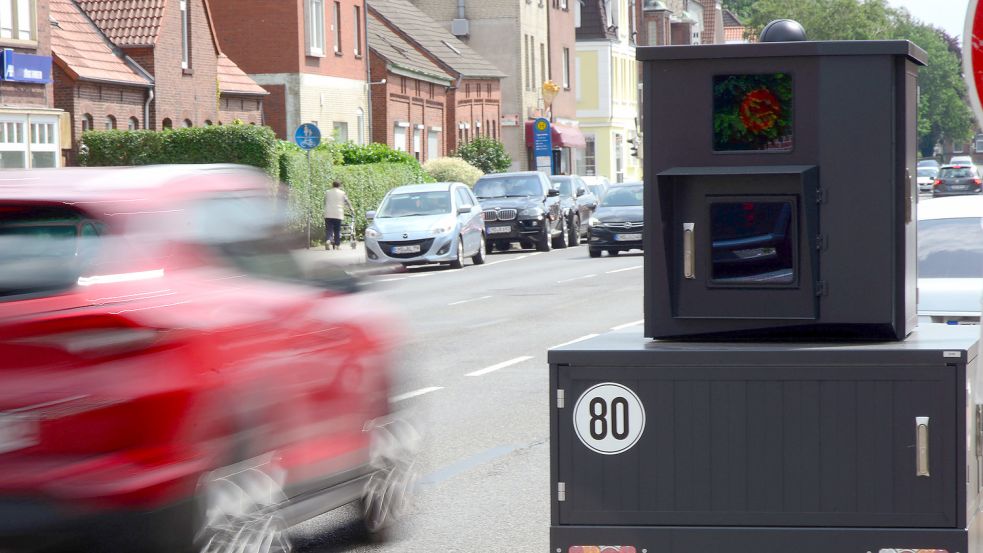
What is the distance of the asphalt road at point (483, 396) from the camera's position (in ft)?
23.4

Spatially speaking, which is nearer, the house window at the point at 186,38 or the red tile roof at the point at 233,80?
the house window at the point at 186,38

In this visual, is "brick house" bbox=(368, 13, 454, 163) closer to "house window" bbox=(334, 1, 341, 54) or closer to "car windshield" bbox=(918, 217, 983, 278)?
"house window" bbox=(334, 1, 341, 54)

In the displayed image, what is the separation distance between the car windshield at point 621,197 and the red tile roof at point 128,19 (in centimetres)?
1201

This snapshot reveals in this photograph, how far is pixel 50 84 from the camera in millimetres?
32625

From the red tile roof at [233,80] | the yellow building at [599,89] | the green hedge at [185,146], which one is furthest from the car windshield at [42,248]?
the yellow building at [599,89]

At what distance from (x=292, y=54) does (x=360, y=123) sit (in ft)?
19.6

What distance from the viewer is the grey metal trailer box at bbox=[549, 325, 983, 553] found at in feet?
14.4

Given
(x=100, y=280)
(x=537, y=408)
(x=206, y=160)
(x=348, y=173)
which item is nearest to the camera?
(x=100, y=280)

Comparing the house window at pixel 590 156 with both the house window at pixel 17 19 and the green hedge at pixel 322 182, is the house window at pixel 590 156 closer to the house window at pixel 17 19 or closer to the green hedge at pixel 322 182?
the green hedge at pixel 322 182

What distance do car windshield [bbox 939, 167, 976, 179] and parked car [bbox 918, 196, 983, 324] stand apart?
52.9 metres

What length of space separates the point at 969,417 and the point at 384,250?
24983 millimetres

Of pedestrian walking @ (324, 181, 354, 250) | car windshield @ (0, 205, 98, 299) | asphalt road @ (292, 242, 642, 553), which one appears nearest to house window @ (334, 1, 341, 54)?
pedestrian walking @ (324, 181, 354, 250)

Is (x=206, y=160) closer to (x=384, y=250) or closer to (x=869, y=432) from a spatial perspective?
(x=384, y=250)

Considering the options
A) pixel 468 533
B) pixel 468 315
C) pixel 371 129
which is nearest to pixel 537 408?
pixel 468 533
